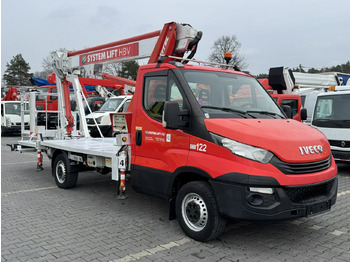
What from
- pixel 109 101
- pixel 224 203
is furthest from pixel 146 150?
pixel 109 101

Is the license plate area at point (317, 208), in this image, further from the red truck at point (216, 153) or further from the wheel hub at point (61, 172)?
the wheel hub at point (61, 172)

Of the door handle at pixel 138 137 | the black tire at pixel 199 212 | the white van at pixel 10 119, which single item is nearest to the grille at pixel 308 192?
the black tire at pixel 199 212

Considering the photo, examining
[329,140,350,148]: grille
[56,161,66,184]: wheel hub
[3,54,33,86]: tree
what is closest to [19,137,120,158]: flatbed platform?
[56,161,66,184]: wheel hub

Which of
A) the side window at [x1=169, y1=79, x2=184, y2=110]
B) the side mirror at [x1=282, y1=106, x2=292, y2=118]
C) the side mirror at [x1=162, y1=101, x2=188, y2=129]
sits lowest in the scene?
the side mirror at [x1=162, y1=101, x2=188, y2=129]

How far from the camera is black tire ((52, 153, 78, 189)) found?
730 centimetres

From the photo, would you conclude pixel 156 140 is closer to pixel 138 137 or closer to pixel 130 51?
pixel 138 137

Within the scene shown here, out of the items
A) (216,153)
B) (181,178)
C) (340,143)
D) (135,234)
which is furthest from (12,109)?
(216,153)

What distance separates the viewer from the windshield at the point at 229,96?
466 cm

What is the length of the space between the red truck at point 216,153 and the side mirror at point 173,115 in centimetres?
1

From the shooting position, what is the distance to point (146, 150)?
522 cm

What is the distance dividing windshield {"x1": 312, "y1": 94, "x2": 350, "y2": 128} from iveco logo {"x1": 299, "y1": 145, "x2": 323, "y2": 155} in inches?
200

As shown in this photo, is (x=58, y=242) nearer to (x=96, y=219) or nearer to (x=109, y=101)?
(x=96, y=219)

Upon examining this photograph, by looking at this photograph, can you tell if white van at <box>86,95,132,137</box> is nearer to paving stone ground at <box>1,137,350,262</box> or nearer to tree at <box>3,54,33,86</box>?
paving stone ground at <box>1,137,350,262</box>

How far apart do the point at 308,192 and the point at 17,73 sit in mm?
77557
